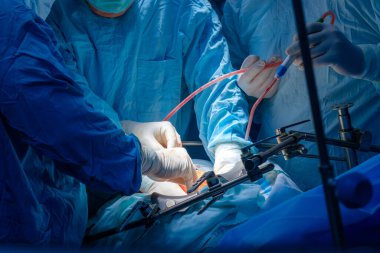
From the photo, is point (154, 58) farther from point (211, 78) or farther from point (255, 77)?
point (255, 77)

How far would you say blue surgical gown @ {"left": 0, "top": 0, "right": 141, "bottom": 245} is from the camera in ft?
3.29

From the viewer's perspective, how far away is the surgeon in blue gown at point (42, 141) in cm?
100

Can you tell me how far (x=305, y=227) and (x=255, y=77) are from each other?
3.74 ft

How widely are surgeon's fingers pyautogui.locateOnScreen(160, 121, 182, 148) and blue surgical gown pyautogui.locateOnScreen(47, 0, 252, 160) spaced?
15 cm

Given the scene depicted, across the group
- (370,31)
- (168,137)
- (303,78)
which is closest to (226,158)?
(168,137)

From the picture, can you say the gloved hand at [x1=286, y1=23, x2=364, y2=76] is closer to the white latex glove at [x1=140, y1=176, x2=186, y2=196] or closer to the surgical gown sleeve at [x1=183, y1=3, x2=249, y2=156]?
the surgical gown sleeve at [x1=183, y1=3, x2=249, y2=156]

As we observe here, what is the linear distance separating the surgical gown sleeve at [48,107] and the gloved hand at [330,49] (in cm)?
76

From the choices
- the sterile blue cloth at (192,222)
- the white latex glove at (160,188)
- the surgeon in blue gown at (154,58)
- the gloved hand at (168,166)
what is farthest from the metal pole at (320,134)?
the surgeon in blue gown at (154,58)

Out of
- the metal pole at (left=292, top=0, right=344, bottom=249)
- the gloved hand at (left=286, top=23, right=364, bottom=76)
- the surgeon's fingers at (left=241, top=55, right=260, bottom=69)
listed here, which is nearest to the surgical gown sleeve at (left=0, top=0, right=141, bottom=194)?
the metal pole at (left=292, top=0, right=344, bottom=249)

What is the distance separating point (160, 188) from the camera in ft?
5.66

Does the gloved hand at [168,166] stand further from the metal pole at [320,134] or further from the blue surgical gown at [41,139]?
the metal pole at [320,134]

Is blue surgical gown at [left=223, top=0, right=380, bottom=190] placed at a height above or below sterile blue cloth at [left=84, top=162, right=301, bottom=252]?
above

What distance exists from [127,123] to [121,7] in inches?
20.7

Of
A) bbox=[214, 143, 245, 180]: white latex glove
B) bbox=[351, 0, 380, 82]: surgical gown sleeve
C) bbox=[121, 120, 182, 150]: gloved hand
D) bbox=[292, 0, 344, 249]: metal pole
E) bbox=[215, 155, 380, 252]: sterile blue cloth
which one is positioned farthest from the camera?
bbox=[121, 120, 182, 150]: gloved hand
